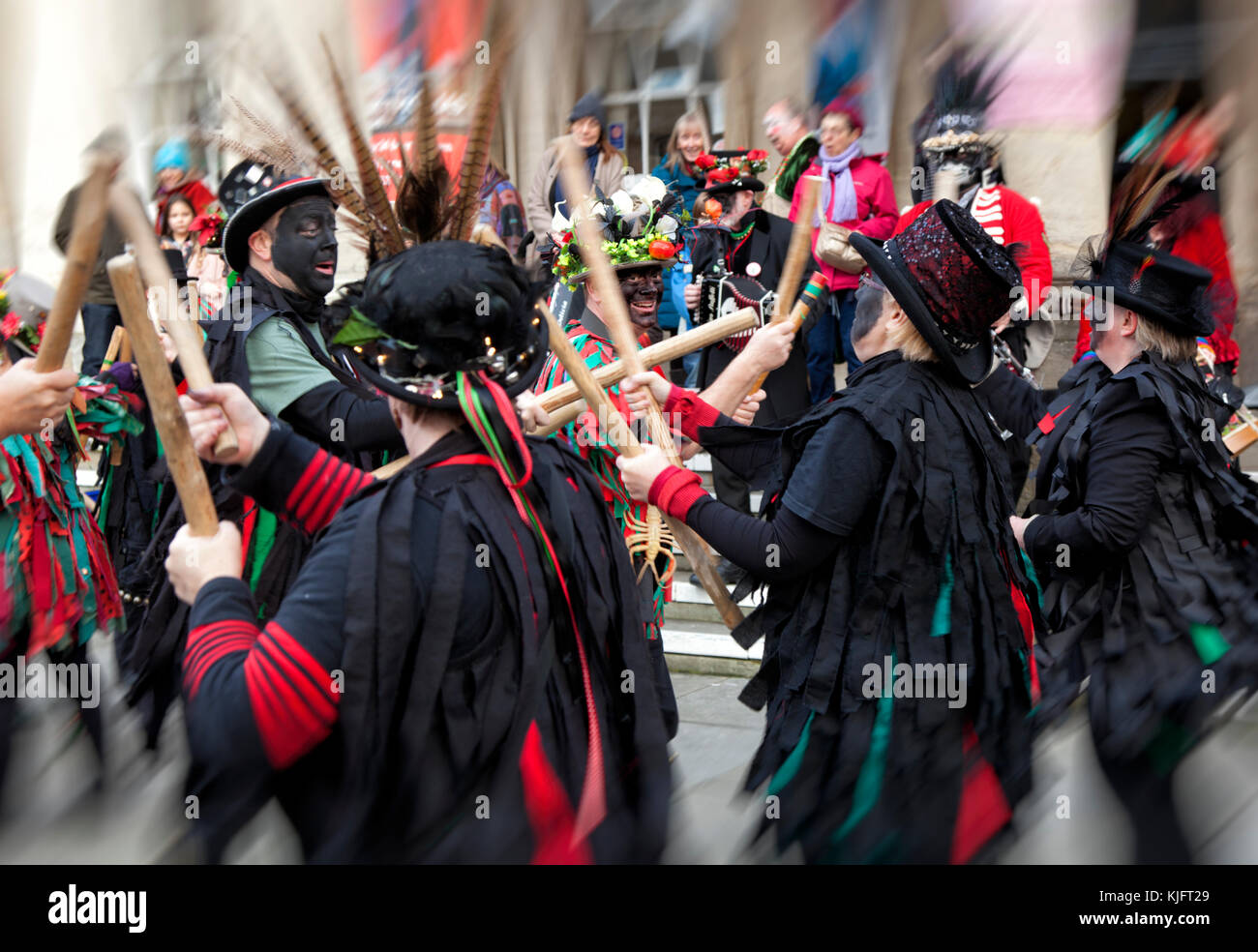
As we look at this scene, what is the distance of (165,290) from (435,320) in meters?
0.52

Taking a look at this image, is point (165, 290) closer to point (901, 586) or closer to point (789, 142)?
point (901, 586)

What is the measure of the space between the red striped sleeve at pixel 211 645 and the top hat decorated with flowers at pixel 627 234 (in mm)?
2468

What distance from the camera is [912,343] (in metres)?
2.75

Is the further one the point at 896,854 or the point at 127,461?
the point at 127,461

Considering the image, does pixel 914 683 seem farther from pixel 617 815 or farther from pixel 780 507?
pixel 617 815

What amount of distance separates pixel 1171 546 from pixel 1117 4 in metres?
1.41

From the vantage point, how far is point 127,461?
5.64 metres

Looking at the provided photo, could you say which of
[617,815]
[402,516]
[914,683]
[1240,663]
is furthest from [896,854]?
[402,516]

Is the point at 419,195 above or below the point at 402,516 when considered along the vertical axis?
above

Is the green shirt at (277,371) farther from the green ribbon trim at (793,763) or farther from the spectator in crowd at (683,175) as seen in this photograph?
the spectator in crowd at (683,175)

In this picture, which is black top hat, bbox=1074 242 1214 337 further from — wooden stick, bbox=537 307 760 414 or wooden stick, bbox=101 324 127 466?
wooden stick, bbox=101 324 127 466

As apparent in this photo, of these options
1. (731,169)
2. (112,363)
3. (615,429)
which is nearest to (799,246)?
(615,429)

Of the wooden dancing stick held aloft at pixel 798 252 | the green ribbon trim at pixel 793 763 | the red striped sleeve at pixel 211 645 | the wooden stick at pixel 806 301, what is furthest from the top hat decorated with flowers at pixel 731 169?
the red striped sleeve at pixel 211 645

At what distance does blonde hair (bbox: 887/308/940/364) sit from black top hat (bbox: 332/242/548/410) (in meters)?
1.09
